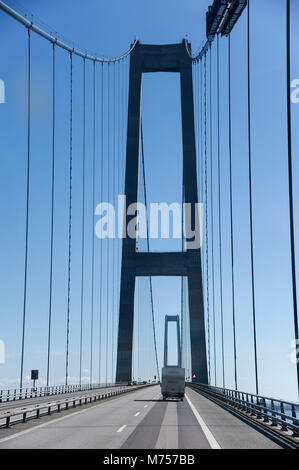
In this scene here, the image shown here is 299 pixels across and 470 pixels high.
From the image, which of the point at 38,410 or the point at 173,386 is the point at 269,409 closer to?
the point at 38,410

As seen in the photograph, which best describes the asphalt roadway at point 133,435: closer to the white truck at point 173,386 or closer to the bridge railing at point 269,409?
the bridge railing at point 269,409

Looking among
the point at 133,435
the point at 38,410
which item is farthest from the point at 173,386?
the point at 133,435

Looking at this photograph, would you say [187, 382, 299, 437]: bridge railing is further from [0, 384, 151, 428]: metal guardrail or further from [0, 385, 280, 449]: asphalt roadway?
[0, 384, 151, 428]: metal guardrail

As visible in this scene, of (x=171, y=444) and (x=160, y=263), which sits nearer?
(x=171, y=444)

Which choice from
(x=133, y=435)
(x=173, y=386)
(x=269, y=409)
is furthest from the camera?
(x=173, y=386)

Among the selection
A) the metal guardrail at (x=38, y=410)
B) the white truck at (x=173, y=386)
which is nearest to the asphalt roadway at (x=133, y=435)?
the metal guardrail at (x=38, y=410)

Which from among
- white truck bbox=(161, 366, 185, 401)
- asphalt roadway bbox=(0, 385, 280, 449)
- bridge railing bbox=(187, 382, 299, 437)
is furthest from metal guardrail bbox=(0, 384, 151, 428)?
bridge railing bbox=(187, 382, 299, 437)

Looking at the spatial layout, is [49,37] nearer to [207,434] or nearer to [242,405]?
[242,405]

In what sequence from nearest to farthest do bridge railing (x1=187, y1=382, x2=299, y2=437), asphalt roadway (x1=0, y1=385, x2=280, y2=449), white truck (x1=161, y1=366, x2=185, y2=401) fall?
asphalt roadway (x1=0, y1=385, x2=280, y2=449) → bridge railing (x1=187, y1=382, x2=299, y2=437) → white truck (x1=161, y1=366, x2=185, y2=401)

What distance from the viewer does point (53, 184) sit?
120 ft

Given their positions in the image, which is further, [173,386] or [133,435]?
[173,386]
